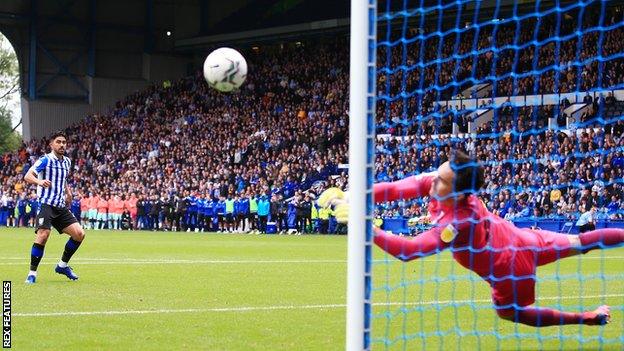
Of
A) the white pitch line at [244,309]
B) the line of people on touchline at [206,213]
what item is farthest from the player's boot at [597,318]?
the line of people on touchline at [206,213]

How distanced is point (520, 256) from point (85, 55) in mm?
47114

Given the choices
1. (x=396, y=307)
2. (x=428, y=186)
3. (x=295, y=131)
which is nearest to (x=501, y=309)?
(x=428, y=186)

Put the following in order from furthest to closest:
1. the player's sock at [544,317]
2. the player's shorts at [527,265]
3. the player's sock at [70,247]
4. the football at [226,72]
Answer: the football at [226,72] → the player's sock at [70,247] → the player's sock at [544,317] → the player's shorts at [527,265]

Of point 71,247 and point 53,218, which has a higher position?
point 53,218

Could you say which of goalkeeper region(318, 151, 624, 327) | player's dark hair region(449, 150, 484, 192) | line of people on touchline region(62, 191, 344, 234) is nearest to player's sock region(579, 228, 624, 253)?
goalkeeper region(318, 151, 624, 327)

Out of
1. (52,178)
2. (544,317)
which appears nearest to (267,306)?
(544,317)

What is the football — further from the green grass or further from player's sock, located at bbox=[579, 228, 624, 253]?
player's sock, located at bbox=[579, 228, 624, 253]

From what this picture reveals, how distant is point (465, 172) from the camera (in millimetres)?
7352

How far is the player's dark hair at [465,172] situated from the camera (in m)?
7.32

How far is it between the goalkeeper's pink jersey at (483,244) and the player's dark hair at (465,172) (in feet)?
0.47

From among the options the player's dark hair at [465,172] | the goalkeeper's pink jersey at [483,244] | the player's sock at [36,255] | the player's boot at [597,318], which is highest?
the player's dark hair at [465,172]

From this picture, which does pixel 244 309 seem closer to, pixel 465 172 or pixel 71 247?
pixel 465 172

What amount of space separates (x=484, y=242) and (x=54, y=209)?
24.9 ft

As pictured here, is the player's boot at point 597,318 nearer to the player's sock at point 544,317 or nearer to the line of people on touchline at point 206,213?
the player's sock at point 544,317
